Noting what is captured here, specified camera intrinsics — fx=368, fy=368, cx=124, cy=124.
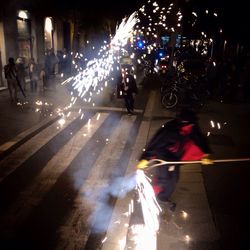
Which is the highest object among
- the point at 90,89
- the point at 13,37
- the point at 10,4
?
the point at 10,4

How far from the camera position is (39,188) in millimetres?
6941

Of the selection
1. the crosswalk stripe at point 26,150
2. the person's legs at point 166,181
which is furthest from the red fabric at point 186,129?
the crosswalk stripe at point 26,150

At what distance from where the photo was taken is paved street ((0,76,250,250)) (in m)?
5.29

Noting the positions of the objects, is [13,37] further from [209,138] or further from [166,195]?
[166,195]

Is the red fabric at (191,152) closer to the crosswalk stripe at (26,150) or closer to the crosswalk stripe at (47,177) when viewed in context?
the crosswalk stripe at (47,177)

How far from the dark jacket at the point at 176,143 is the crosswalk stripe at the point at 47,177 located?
2.18 m

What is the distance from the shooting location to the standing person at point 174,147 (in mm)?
5555

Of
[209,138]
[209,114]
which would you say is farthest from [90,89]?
[209,138]

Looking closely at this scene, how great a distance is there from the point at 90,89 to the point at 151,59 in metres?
8.51

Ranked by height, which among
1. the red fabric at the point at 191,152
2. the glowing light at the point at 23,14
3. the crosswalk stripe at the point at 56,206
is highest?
the glowing light at the point at 23,14

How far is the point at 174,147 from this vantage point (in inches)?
222

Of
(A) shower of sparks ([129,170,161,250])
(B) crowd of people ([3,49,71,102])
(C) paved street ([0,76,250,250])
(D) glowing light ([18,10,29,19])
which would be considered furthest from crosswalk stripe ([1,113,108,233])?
(D) glowing light ([18,10,29,19])

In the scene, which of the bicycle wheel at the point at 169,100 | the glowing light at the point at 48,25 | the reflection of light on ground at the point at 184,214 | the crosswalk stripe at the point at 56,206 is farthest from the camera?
the glowing light at the point at 48,25

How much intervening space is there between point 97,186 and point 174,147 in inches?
85.4
